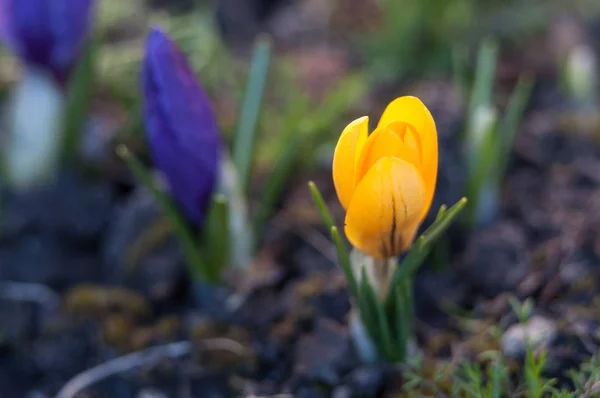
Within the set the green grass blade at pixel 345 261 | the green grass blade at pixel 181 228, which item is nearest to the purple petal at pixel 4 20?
the green grass blade at pixel 181 228

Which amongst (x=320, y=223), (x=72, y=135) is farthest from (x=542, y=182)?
(x=72, y=135)

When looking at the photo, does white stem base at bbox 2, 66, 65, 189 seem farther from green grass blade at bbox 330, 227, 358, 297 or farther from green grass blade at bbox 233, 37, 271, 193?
green grass blade at bbox 330, 227, 358, 297

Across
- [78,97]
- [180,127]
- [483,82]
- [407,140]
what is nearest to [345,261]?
[407,140]

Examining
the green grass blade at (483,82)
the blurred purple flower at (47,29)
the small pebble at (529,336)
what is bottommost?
the small pebble at (529,336)

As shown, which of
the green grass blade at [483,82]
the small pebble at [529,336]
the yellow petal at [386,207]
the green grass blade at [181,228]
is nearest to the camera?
the yellow petal at [386,207]

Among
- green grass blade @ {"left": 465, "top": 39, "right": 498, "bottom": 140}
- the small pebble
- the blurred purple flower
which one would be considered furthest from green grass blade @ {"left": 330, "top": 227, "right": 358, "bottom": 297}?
the blurred purple flower

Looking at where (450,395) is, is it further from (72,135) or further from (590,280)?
(72,135)

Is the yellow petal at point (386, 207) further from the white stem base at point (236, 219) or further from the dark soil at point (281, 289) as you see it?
the white stem base at point (236, 219)
